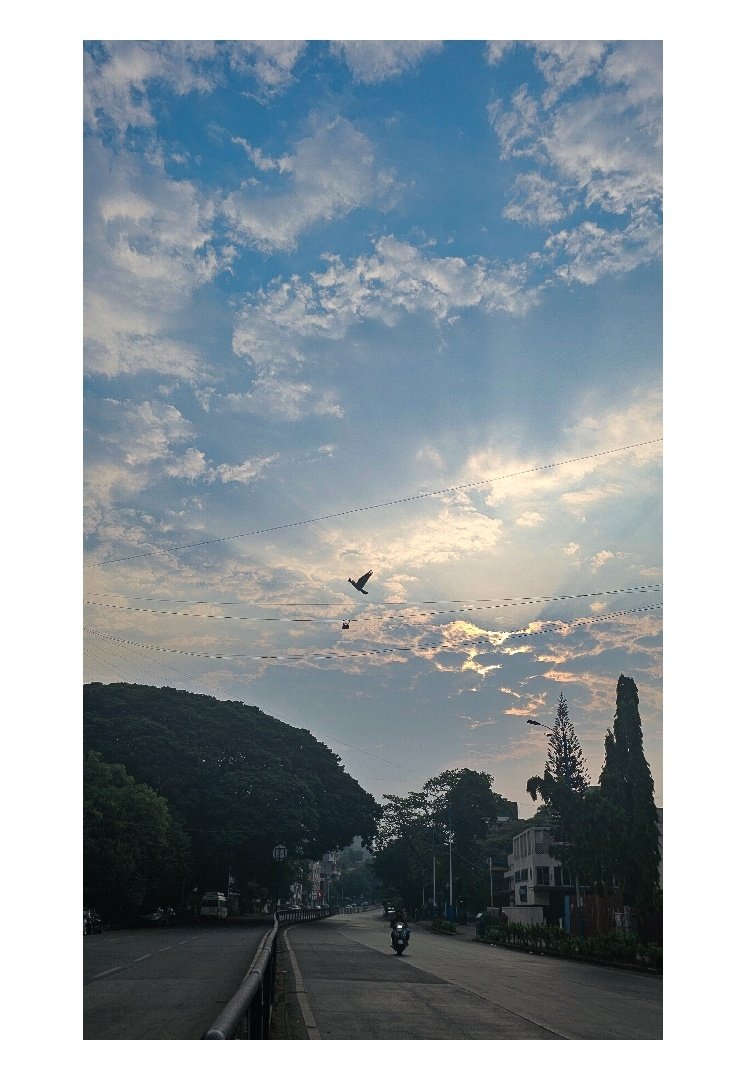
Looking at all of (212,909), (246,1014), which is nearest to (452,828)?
(212,909)

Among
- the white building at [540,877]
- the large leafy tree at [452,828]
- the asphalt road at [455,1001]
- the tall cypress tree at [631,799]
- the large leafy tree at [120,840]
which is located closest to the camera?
the asphalt road at [455,1001]

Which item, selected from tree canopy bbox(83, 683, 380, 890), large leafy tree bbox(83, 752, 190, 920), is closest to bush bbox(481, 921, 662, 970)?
tree canopy bbox(83, 683, 380, 890)

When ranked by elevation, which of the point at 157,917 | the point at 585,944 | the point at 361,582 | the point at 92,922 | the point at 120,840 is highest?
the point at 361,582

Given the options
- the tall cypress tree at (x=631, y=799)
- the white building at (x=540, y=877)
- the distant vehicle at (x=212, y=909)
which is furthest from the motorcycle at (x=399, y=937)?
the white building at (x=540, y=877)

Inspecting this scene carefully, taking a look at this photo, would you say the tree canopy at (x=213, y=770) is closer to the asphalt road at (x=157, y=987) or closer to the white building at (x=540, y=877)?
the white building at (x=540, y=877)

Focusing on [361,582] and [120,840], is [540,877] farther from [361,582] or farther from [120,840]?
[361,582]

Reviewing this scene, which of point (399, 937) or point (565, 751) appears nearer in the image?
point (399, 937)
